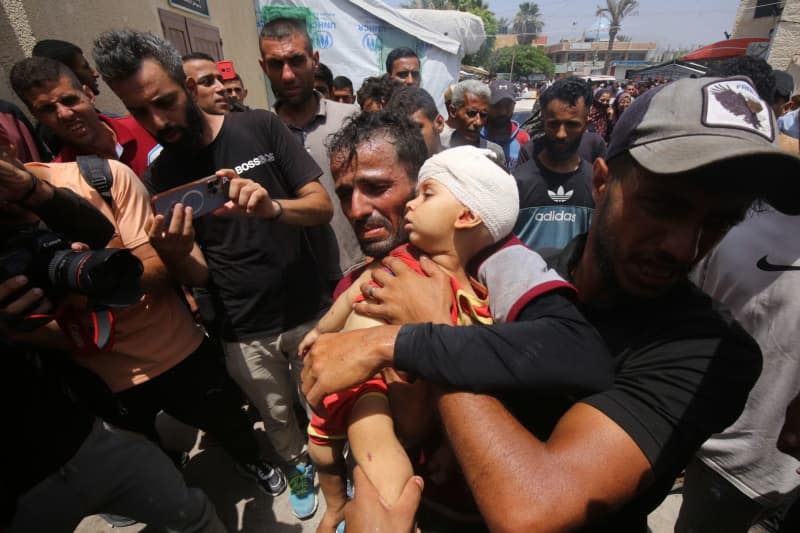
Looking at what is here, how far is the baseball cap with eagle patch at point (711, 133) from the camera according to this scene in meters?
1.01

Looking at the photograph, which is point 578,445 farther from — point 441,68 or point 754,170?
point 441,68

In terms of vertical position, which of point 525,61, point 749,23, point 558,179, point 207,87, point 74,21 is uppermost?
point 749,23

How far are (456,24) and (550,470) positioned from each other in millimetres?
13369

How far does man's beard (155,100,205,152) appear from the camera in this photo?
2.29 m

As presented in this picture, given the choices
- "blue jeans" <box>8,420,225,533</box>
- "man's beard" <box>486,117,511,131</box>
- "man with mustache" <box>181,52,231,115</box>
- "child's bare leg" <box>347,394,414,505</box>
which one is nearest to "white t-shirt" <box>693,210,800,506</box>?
"child's bare leg" <box>347,394,414,505</box>

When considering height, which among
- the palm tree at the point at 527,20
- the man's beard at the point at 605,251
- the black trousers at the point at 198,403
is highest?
the palm tree at the point at 527,20

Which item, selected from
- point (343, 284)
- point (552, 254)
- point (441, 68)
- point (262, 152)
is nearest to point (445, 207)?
point (552, 254)

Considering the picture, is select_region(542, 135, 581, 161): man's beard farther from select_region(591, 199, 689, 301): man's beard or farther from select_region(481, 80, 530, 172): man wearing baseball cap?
select_region(591, 199, 689, 301): man's beard

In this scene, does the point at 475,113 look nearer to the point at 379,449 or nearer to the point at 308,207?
the point at 308,207

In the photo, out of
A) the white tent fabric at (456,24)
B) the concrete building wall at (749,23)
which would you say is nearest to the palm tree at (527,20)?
the concrete building wall at (749,23)

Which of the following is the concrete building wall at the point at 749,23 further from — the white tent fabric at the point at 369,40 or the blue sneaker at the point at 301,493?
the blue sneaker at the point at 301,493

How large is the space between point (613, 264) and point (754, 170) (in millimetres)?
435

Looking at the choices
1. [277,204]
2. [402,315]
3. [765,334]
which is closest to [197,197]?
[277,204]

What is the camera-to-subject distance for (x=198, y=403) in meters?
2.61
